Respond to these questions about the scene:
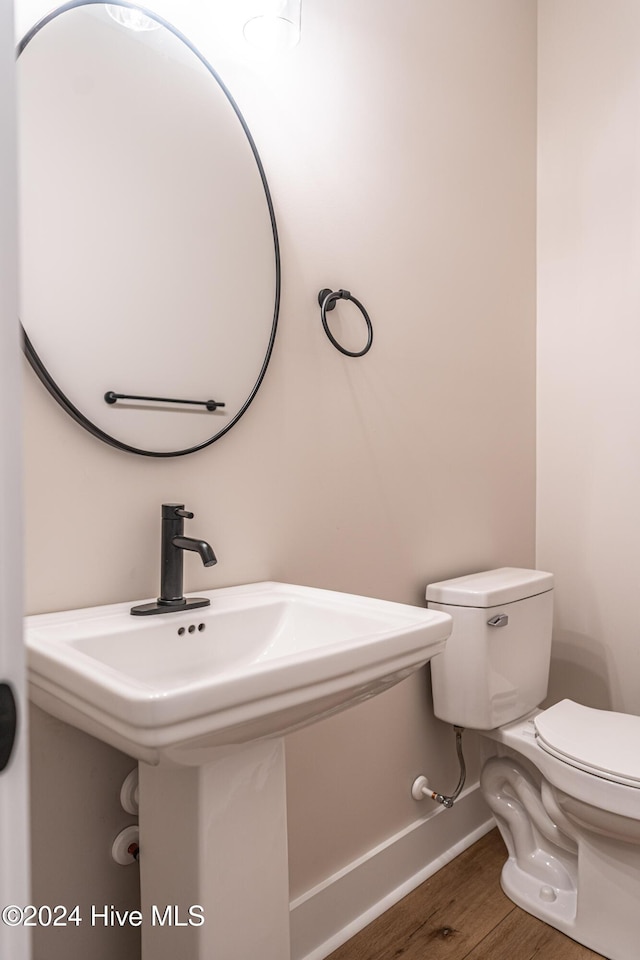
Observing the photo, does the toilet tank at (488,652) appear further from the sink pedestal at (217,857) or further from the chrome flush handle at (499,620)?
the sink pedestal at (217,857)

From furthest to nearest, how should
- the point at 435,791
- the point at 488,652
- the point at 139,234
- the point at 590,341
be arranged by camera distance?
the point at 590,341 → the point at 435,791 → the point at 488,652 → the point at 139,234

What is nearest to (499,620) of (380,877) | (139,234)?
(380,877)

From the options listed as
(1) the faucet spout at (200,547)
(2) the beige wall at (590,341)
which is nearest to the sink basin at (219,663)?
(1) the faucet spout at (200,547)

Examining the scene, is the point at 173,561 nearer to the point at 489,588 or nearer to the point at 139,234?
the point at 139,234

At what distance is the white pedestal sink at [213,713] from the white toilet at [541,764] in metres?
0.66

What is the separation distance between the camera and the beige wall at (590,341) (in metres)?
2.04

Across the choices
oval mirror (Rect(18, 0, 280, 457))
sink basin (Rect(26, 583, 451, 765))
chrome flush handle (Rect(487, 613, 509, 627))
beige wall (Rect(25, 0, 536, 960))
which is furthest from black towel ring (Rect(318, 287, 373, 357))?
chrome flush handle (Rect(487, 613, 509, 627))

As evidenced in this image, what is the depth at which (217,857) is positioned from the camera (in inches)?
37.7

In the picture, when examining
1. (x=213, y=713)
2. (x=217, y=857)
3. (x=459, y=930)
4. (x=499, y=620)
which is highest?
(x=213, y=713)

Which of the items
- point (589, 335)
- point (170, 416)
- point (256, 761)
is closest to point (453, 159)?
point (589, 335)

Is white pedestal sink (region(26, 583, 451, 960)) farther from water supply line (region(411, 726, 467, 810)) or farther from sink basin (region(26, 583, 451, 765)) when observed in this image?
water supply line (region(411, 726, 467, 810))

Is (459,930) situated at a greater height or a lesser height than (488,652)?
lesser

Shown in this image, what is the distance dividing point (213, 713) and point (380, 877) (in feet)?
3.81

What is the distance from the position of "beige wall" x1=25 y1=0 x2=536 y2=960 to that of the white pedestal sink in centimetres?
15
